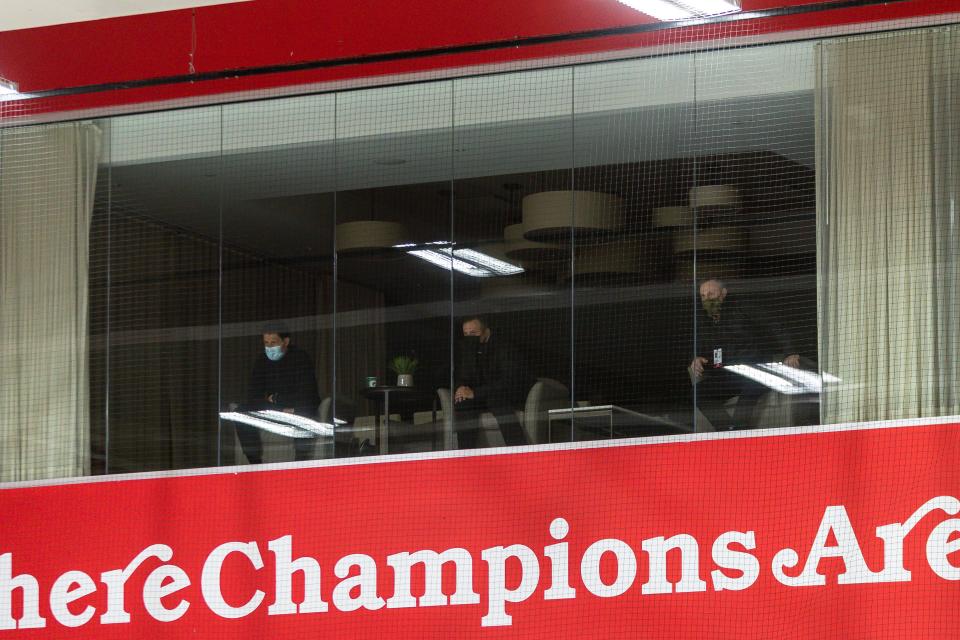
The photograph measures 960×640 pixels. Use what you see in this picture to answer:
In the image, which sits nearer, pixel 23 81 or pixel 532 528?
pixel 532 528

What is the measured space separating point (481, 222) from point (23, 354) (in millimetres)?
2758

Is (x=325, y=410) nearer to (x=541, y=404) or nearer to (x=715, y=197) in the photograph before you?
(x=541, y=404)

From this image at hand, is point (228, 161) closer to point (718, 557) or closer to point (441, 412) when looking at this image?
point (441, 412)

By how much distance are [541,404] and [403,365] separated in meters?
0.77

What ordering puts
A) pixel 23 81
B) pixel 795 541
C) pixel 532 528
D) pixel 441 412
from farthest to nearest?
pixel 23 81 → pixel 441 412 → pixel 532 528 → pixel 795 541

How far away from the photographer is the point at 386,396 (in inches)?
276

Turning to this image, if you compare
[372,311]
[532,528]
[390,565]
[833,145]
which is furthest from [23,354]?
[833,145]

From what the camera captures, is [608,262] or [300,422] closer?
[608,262]

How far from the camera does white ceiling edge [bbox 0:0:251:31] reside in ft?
18.6

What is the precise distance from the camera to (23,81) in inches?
291

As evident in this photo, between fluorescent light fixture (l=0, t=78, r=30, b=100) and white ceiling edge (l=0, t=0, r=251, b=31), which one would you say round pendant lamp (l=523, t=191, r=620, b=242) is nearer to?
white ceiling edge (l=0, t=0, r=251, b=31)

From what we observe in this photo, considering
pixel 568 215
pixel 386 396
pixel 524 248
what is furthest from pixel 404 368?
pixel 568 215

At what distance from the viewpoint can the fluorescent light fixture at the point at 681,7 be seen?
534 cm

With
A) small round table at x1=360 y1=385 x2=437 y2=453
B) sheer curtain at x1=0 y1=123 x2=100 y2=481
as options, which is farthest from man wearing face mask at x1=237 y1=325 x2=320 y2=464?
sheer curtain at x1=0 y1=123 x2=100 y2=481
